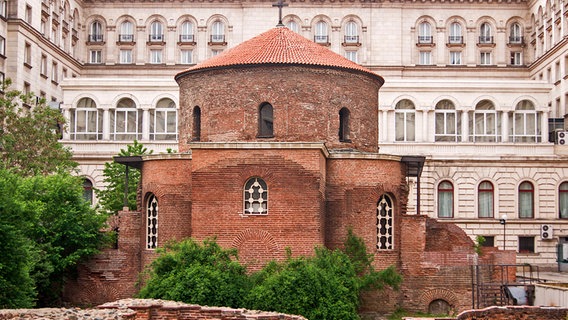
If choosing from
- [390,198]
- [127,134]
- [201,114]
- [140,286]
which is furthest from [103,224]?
[127,134]

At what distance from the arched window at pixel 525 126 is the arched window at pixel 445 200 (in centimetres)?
621

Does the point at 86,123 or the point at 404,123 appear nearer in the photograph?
the point at 404,123

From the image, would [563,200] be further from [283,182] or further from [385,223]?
[283,182]

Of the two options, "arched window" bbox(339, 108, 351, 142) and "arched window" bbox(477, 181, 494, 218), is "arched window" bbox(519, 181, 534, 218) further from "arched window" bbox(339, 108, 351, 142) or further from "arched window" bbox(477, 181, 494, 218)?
"arched window" bbox(339, 108, 351, 142)

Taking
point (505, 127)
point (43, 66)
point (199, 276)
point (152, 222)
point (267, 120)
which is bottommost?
point (199, 276)

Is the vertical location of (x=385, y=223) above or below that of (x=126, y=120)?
below

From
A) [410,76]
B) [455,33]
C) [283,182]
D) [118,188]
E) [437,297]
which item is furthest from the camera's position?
[455,33]

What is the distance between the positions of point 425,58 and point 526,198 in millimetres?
20673

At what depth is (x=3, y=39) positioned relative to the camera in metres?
61.0

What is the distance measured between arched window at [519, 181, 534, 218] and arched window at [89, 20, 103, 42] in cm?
3760

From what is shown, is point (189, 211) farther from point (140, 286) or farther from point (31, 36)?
point (31, 36)

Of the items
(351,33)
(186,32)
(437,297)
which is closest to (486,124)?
(351,33)

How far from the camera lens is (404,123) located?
61.0 meters

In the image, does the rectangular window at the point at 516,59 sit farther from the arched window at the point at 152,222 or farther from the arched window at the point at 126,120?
the arched window at the point at 152,222
